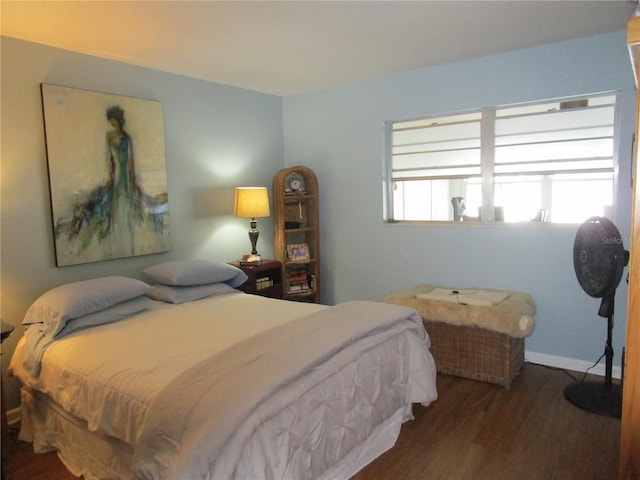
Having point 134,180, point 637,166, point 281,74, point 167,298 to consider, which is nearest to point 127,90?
point 134,180

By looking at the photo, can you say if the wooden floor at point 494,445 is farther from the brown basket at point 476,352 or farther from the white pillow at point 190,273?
the white pillow at point 190,273

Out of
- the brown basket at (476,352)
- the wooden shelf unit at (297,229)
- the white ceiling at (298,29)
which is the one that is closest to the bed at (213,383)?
the brown basket at (476,352)

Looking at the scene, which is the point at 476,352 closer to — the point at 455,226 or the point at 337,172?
the point at 455,226

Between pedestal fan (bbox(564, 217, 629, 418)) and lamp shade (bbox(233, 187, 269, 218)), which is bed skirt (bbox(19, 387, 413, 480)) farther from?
lamp shade (bbox(233, 187, 269, 218))

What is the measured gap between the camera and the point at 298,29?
2676 mm

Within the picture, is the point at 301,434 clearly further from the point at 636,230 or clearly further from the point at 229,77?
the point at 229,77

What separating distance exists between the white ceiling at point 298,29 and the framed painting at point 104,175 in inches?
14.8

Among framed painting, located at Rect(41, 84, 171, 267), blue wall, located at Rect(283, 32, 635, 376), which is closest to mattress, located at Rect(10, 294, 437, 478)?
framed painting, located at Rect(41, 84, 171, 267)

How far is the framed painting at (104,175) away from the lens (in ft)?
9.35

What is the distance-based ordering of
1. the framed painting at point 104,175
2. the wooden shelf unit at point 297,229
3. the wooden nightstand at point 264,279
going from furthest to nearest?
the wooden shelf unit at point 297,229
the wooden nightstand at point 264,279
the framed painting at point 104,175

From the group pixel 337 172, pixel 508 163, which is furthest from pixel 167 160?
pixel 508 163

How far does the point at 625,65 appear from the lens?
292 centimetres

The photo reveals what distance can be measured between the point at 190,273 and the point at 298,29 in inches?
70.3

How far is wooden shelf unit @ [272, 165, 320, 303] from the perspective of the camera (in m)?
4.19
